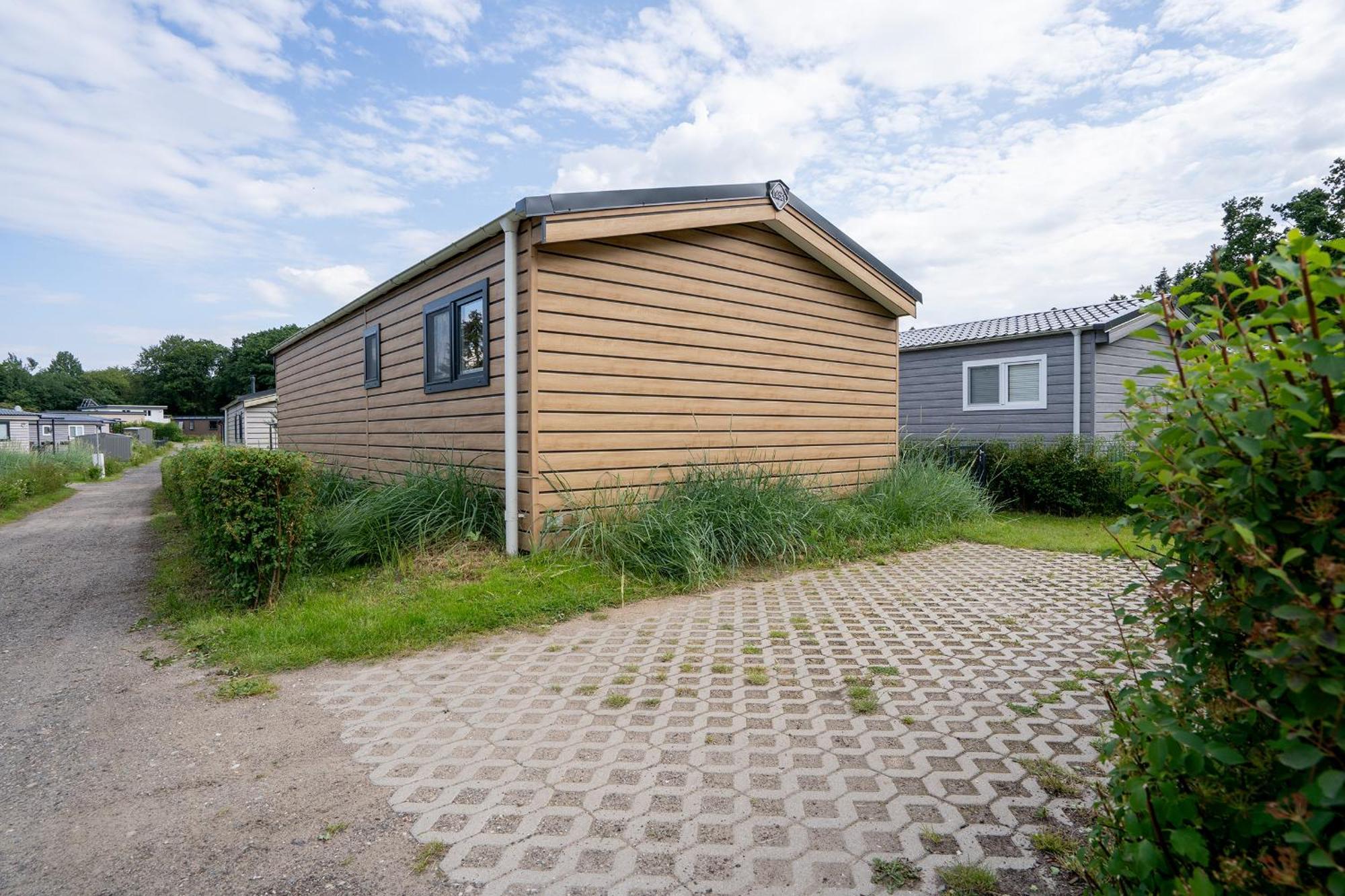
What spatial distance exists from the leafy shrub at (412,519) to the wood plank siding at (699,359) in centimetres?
87

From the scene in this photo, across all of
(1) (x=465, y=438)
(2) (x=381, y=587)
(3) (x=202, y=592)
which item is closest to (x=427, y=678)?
(2) (x=381, y=587)

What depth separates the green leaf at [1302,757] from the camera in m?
1.00

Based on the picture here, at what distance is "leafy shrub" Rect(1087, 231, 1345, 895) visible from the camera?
104 cm

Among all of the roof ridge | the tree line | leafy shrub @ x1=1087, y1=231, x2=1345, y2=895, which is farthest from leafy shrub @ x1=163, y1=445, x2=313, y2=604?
the tree line

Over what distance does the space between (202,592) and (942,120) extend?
36.3ft

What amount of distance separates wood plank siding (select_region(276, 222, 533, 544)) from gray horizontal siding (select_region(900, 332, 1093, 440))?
7.69 metres

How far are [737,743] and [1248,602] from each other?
224 centimetres

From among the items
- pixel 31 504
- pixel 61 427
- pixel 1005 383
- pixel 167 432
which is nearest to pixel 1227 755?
pixel 1005 383

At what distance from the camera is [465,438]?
297 inches

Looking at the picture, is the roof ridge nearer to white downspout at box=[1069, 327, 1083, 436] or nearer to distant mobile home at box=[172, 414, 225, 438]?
white downspout at box=[1069, 327, 1083, 436]

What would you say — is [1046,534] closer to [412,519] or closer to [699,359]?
[699,359]

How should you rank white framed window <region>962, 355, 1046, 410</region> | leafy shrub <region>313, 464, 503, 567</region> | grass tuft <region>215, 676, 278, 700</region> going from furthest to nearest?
white framed window <region>962, 355, 1046, 410</region>, leafy shrub <region>313, 464, 503, 567</region>, grass tuft <region>215, 676, 278, 700</region>

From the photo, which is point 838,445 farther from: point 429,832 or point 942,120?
point 429,832

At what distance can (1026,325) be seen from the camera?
46.7 ft
